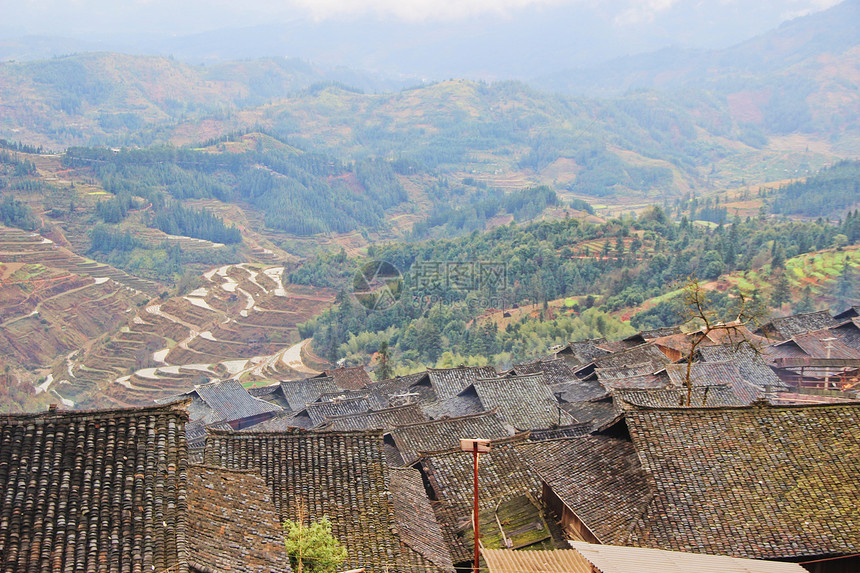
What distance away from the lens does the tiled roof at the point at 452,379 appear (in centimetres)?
3973

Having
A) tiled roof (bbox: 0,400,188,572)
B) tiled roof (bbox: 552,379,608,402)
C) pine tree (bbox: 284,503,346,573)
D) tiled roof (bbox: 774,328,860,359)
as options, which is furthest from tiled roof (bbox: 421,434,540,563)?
tiled roof (bbox: 774,328,860,359)

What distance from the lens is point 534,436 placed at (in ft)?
94.3

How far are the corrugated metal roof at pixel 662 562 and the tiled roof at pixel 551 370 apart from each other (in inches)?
1120

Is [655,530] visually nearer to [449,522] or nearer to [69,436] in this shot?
[449,522]

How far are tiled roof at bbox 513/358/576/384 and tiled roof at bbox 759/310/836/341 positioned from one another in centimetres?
1309

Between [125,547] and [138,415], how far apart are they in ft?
7.43

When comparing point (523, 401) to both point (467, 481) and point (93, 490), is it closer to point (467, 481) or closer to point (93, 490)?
point (467, 481)

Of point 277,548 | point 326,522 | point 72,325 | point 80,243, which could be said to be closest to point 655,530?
point 326,522

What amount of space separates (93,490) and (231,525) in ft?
7.66

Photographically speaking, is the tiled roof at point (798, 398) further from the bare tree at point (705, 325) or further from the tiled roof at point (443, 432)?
the tiled roof at point (443, 432)

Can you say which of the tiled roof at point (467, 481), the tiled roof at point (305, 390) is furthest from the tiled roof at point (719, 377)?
the tiled roof at point (305, 390)

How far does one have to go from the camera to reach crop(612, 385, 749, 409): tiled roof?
26.4 m

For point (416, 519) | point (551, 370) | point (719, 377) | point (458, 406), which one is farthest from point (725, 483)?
point (551, 370)

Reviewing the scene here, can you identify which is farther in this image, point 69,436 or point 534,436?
point 534,436
